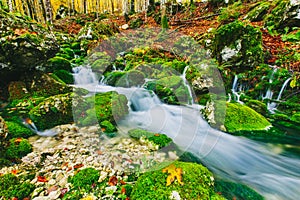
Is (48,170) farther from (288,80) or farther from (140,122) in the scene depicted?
(288,80)

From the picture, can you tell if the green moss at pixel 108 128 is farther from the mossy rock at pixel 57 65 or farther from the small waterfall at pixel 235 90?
the small waterfall at pixel 235 90

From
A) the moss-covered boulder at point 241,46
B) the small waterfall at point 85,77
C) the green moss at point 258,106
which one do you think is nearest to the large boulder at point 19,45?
the small waterfall at point 85,77

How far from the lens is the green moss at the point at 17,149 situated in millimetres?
3518

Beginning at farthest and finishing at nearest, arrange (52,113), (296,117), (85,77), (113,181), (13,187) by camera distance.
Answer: (85,77) < (296,117) < (52,113) < (113,181) < (13,187)

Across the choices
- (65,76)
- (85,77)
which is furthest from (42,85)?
(85,77)

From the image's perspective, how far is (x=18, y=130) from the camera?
434 cm

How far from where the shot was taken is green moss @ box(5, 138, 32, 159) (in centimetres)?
352

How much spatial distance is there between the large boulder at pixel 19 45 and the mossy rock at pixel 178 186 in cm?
522

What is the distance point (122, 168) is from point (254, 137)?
3.60 metres

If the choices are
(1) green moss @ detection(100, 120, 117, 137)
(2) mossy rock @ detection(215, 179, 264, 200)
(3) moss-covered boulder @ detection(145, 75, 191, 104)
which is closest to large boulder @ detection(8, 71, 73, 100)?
(1) green moss @ detection(100, 120, 117, 137)

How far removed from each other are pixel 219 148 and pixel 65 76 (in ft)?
22.6

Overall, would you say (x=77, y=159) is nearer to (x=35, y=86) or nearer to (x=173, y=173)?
(x=173, y=173)

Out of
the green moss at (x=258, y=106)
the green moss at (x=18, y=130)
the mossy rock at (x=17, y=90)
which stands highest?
the mossy rock at (x=17, y=90)

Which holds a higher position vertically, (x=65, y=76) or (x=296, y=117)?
(x=65, y=76)
